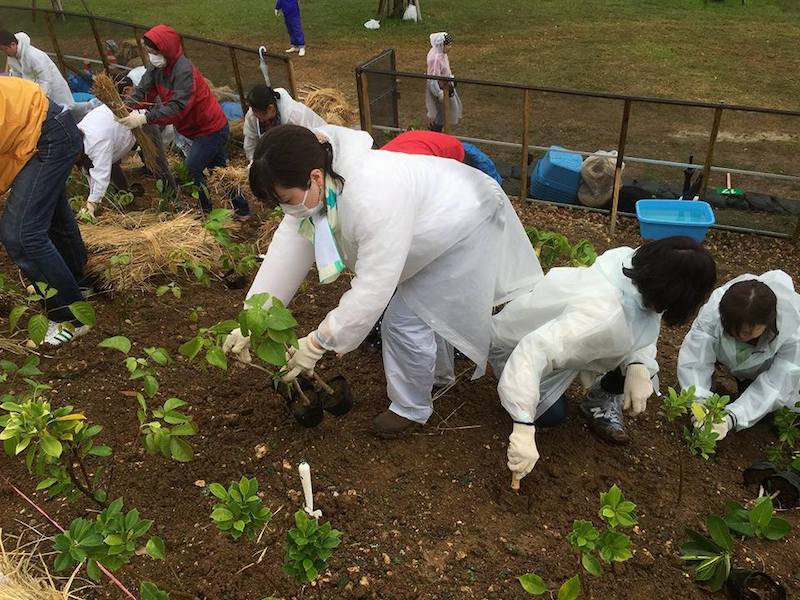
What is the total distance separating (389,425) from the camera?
8.08ft

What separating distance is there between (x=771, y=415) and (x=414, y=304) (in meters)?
1.64

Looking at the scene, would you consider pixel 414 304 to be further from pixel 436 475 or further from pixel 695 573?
pixel 695 573

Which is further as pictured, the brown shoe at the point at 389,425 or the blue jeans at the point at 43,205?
the blue jeans at the point at 43,205

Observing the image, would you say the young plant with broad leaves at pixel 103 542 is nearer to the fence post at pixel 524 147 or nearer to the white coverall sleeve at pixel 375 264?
the white coverall sleeve at pixel 375 264

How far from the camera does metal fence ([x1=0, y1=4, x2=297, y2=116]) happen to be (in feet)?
18.9

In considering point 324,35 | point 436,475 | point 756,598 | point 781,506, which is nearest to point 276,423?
point 436,475

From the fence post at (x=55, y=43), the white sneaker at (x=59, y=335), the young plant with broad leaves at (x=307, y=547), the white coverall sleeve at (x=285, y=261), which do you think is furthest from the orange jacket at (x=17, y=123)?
the fence post at (x=55, y=43)

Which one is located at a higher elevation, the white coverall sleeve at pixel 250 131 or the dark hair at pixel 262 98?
the dark hair at pixel 262 98

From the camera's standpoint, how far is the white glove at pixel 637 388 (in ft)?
7.42

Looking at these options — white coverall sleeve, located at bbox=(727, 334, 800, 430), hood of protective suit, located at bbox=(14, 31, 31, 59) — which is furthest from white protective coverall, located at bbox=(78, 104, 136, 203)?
white coverall sleeve, located at bbox=(727, 334, 800, 430)

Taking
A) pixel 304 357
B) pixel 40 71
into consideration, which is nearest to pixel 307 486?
pixel 304 357

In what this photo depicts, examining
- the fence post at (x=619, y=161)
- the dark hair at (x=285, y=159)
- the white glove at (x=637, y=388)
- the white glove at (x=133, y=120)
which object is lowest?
the fence post at (x=619, y=161)

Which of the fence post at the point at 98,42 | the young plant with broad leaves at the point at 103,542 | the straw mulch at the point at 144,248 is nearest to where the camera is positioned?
the young plant with broad leaves at the point at 103,542

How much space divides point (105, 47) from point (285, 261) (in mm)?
6354
